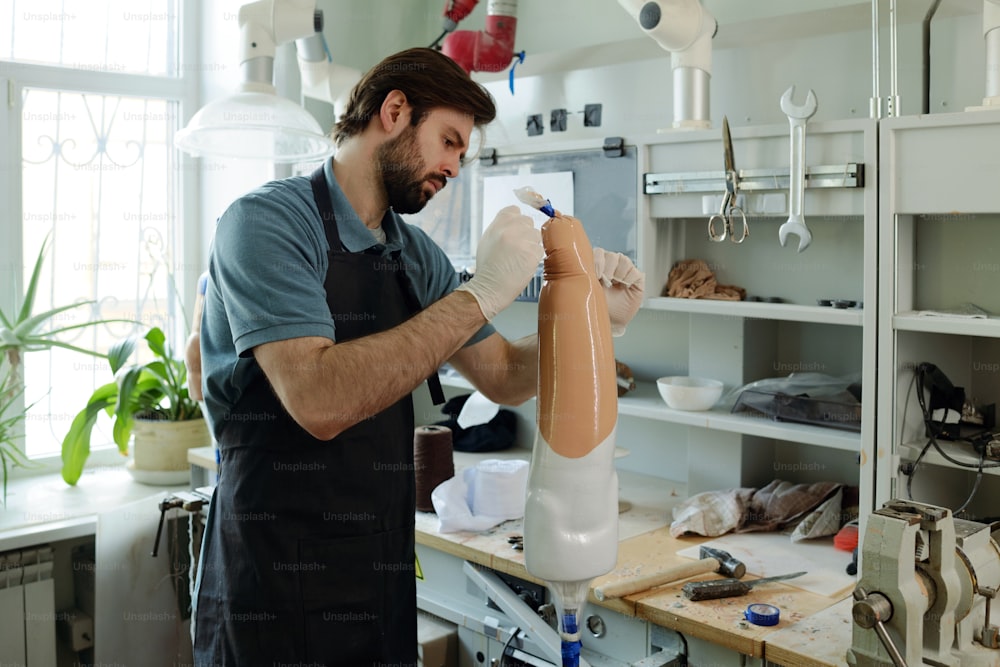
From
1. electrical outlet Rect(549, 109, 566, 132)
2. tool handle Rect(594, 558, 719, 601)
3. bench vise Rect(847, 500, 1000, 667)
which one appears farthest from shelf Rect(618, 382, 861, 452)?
electrical outlet Rect(549, 109, 566, 132)

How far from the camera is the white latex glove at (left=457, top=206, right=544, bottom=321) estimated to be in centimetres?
154

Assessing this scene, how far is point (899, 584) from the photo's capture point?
1.53 m

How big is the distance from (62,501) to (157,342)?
0.65 m

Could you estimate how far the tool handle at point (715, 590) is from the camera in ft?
6.52

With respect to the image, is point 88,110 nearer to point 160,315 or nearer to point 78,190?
point 78,190

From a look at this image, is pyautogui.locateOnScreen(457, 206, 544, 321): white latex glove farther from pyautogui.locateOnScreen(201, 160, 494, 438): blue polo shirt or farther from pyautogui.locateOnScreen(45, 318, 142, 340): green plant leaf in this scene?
pyautogui.locateOnScreen(45, 318, 142, 340): green plant leaf

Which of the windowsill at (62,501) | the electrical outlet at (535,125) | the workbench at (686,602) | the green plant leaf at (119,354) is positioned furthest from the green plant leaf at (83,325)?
the electrical outlet at (535,125)

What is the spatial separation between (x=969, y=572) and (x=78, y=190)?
3312mm

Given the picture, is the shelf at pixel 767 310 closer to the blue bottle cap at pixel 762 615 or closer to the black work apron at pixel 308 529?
the blue bottle cap at pixel 762 615

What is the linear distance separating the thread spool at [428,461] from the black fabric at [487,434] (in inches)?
19.3

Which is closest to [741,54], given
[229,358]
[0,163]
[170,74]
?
[229,358]

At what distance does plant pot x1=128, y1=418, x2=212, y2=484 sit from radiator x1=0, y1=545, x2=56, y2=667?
48cm

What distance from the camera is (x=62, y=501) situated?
3260mm

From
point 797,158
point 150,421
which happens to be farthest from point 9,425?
point 797,158
